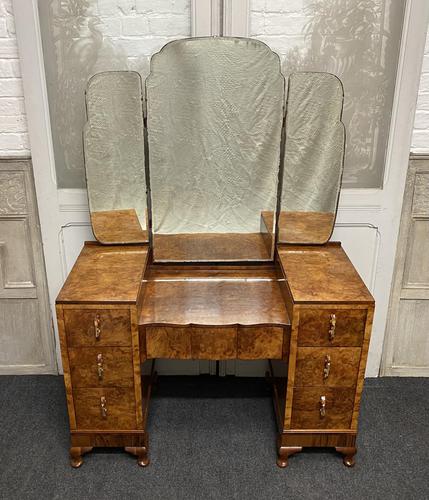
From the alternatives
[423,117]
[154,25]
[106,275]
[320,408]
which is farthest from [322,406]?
[154,25]

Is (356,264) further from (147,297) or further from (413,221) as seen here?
(147,297)

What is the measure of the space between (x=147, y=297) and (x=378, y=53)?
4.17 ft

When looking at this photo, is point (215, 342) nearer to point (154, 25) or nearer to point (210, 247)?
point (210, 247)

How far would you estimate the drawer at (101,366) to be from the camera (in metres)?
1.86

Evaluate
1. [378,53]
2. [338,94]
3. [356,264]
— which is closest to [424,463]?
[356,264]

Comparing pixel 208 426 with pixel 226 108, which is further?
pixel 208 426

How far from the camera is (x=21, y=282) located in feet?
7.88

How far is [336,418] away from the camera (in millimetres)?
1987

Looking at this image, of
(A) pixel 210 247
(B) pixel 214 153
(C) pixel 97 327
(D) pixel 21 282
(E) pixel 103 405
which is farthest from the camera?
(D) pixel 21 282

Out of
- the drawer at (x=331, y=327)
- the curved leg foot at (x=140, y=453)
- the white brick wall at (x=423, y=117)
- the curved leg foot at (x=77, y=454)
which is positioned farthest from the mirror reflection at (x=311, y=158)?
the curved leg foot at (x=77, y=454)

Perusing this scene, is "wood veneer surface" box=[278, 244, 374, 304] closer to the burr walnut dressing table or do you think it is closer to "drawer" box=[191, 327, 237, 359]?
the burr walnut dressing table

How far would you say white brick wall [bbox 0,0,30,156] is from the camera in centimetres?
201

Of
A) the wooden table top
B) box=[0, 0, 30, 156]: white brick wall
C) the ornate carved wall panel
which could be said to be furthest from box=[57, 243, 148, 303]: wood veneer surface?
box=[0, 0, 30, 156]: white brick wall

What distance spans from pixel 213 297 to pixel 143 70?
0.90m
